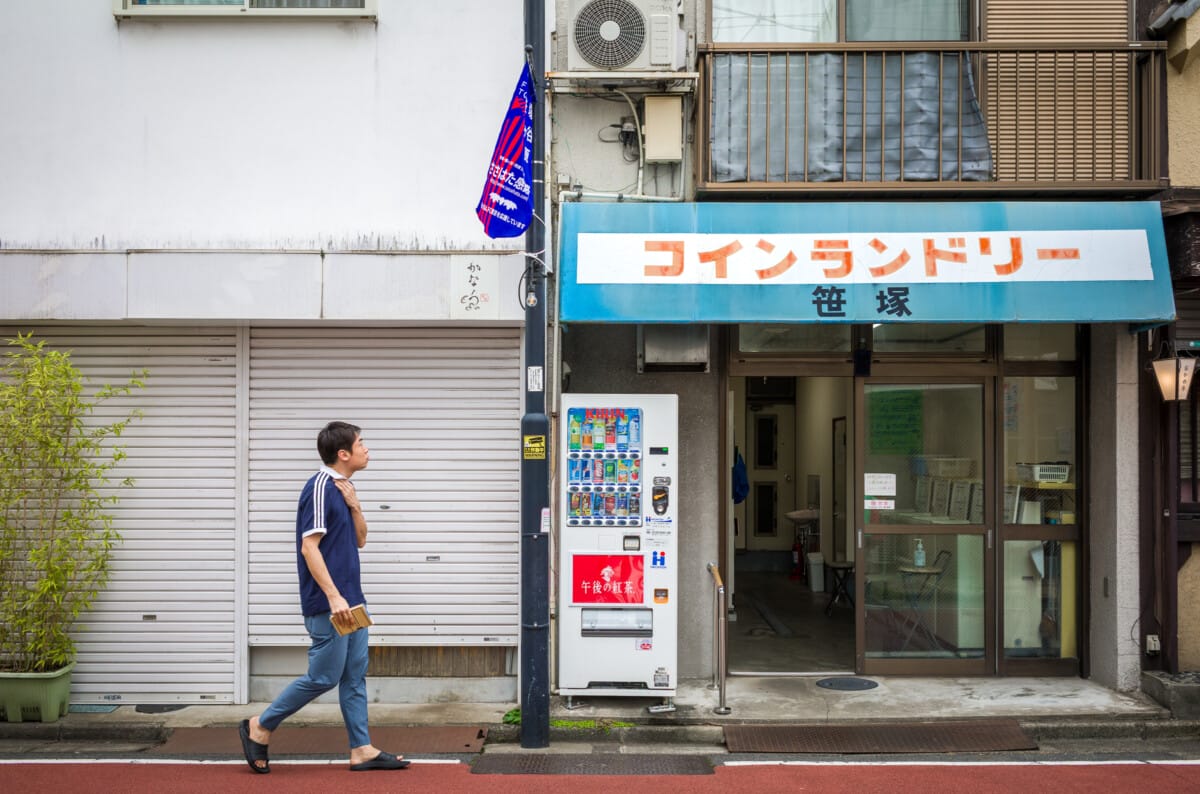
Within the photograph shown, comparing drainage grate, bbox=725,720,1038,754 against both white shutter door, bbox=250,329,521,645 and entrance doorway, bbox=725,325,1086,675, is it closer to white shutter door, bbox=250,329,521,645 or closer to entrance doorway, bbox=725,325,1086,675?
entrance doorway, bbox=725,325,1086,675

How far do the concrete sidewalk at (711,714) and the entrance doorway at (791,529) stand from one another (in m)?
0.85

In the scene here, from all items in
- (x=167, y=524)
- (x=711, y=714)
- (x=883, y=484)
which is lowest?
(x=711, y=714)

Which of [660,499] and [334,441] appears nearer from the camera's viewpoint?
[334,441]

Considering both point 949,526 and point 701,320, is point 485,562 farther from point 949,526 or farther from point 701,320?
point 949,526

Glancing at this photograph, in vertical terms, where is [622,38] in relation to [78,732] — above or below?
above

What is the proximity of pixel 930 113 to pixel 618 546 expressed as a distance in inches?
169

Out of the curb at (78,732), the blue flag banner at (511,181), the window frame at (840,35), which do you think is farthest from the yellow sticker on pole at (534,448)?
the window frame at (840,35)

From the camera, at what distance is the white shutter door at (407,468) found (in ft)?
26.3

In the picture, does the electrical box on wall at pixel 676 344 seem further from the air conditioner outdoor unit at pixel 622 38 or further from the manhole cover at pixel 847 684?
the manhole cover at pixel 847 684

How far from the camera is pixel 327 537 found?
622 centimetres

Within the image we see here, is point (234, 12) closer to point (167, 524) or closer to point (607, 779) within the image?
point (167, 524)

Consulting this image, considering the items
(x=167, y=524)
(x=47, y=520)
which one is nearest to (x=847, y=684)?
(x=167, y=524)

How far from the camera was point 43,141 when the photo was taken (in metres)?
8.15

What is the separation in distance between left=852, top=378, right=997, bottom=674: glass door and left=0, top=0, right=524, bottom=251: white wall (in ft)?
13.1
